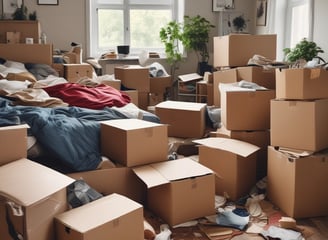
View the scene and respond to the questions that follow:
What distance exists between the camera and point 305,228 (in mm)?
2578

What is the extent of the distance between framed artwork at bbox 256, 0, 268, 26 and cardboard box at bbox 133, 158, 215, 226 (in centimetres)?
361

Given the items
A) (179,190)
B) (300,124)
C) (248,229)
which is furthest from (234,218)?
(300,124)

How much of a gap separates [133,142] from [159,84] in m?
2.84

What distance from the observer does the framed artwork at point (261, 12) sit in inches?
224

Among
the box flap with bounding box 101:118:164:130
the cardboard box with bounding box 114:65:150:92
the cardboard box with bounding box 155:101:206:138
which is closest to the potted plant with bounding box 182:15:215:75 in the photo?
the cardboard box with bounding box 114:65:150:92

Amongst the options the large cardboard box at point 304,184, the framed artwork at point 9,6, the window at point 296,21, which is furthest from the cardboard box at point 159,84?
the large cardboard box at point 304,184

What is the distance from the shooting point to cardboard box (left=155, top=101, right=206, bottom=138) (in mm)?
3828

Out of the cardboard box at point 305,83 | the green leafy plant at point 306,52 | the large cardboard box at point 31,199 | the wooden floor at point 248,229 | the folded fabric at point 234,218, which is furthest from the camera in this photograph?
the green leafy plant at point 306,52

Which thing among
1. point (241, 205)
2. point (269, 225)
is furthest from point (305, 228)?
point (241, 205)

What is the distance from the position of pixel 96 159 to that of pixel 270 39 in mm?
2356

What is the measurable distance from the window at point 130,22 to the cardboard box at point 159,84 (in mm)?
1118

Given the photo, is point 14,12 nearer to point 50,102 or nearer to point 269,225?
point 50,102

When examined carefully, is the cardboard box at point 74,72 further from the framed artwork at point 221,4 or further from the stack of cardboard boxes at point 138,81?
the framed artwork at point 221,4

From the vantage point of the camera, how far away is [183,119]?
12.6 feet
